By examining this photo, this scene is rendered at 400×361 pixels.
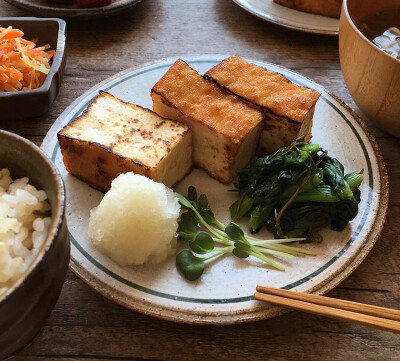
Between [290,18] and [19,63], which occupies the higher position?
[290,18]

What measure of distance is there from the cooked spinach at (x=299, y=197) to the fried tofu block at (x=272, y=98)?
120mm

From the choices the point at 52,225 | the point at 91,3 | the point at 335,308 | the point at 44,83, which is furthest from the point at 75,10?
the point at 335,308

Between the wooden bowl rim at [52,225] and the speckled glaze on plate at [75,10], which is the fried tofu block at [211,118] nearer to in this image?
the wooden bowl rim at [52,225]

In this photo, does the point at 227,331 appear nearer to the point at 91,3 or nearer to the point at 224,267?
Result: the point at 224,267

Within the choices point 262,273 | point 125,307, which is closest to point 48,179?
point 125,307

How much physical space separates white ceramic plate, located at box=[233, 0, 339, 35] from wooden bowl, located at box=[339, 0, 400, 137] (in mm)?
409

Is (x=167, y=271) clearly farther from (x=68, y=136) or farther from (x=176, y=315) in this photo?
(x=68, y=136)

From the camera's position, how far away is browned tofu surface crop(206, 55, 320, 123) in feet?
5.77

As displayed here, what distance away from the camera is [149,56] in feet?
8.05

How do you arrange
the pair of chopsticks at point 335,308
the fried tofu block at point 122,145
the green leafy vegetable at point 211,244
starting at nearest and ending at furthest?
the pair of chopsticks at point 335,308
the green leafy vegetable at point 211,244
the fried tofu block at point 122,145

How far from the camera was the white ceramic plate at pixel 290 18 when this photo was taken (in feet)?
8.01

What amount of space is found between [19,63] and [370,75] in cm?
142

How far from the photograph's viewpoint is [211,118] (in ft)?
5.73

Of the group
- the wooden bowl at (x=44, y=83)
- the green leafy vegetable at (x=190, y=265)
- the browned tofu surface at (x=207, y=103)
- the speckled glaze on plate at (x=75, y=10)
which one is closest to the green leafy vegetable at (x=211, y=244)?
the green leafy vegetable at (x=190, y=265)
